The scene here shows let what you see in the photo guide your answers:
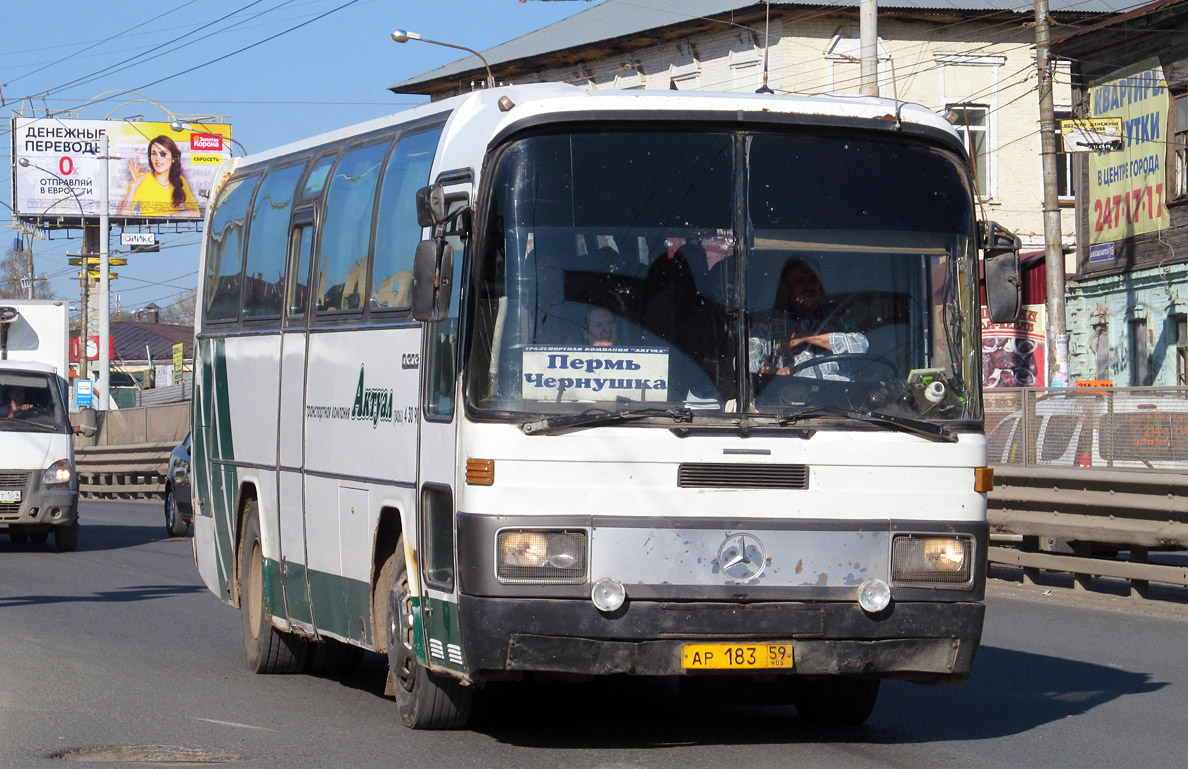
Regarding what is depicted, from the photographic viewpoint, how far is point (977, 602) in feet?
24.9

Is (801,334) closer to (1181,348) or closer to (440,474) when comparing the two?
(440,474)

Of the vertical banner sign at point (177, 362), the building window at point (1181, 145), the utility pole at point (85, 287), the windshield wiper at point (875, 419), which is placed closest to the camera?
the windshield wiper at point (875, 419)

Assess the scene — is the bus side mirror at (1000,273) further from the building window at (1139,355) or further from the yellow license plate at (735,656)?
the building window at (1139,355)

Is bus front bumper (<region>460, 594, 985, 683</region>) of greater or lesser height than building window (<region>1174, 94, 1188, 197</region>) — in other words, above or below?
below

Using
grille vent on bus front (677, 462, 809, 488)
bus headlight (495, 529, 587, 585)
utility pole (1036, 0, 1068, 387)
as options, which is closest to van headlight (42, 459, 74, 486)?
utility pole (1036, 0, 1068, 387)

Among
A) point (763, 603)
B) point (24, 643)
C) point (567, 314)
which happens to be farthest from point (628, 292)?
point (24, 643)

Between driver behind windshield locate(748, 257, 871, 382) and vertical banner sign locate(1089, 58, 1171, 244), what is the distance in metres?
26.3

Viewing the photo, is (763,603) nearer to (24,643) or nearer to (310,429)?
(310,429)

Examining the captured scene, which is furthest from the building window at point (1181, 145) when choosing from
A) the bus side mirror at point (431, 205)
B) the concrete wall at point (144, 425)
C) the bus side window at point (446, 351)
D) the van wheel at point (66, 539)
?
the bus side mirror at point (431, 205)

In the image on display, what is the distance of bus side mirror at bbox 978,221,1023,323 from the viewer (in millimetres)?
7895

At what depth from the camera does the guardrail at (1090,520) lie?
1395 centimetres

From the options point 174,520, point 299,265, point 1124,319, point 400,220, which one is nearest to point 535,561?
point 400,220

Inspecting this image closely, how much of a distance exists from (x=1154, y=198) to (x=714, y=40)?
12969 mm

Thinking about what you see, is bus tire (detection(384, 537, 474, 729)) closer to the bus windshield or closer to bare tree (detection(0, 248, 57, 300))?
the bus windshield
